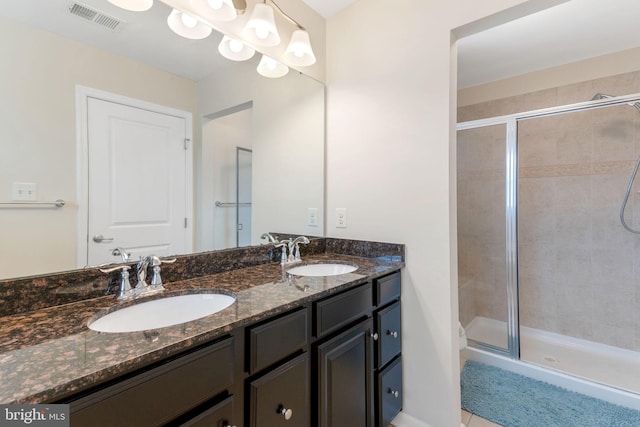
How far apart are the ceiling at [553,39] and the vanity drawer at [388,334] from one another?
191cm

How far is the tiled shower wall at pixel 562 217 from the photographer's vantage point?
2193 mm

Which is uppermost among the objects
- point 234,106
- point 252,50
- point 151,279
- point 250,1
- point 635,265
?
point 250,1

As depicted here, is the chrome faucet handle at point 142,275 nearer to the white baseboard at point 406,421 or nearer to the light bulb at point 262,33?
the light bulb at point 262,33

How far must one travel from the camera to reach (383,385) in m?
1.39

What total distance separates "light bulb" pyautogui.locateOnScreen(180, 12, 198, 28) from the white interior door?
40 cm

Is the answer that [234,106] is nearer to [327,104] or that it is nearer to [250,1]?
[250,1]

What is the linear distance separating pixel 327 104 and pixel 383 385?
164 cm

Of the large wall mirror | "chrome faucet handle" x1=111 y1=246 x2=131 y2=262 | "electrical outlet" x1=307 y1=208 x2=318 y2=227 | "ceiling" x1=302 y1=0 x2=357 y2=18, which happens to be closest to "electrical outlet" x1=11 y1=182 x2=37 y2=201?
the large wall mirror

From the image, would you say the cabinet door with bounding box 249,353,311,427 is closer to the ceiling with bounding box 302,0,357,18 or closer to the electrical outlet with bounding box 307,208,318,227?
the electrical outlet with bounding box 307,208,318,227

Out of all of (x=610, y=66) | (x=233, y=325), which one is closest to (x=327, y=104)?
(x=233, y=325)

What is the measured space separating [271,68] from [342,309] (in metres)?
1.32

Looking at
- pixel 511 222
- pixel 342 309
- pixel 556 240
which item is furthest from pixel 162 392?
pixel 556 240

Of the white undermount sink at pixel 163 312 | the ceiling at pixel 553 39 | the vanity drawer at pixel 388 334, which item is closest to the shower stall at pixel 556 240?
the ceiling at pixel 553 39

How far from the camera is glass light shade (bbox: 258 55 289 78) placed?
158 centimetres
